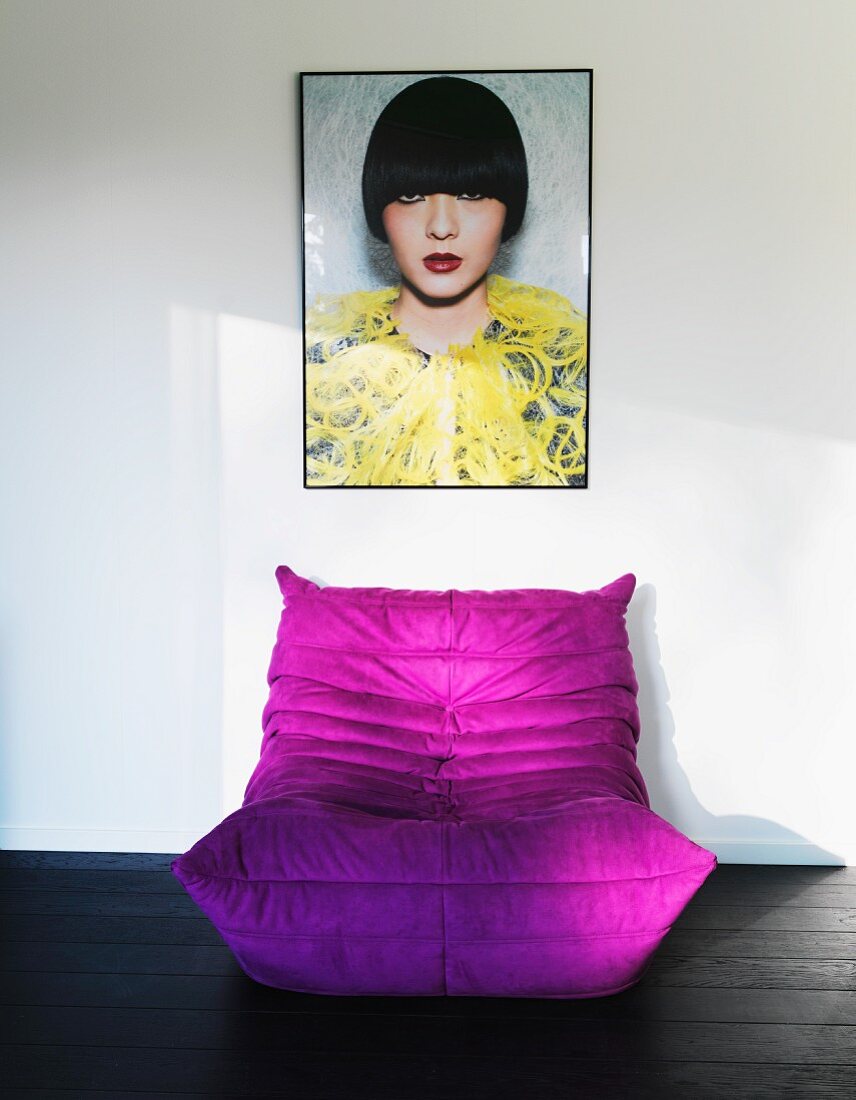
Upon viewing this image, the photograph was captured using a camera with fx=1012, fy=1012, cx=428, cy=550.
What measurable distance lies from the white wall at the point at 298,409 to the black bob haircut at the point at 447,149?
0.11 m

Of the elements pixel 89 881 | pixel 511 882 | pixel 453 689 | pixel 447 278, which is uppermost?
pixel 447 278

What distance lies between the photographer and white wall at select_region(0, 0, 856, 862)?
281cm

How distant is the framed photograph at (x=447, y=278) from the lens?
2.82 m

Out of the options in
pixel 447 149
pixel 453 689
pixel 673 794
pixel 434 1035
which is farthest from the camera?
pixel 673 794

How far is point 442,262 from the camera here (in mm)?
2869

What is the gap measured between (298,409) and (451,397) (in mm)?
444

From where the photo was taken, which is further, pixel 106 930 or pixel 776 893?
pixel 776 893

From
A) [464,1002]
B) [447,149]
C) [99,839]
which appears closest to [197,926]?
[99,839]

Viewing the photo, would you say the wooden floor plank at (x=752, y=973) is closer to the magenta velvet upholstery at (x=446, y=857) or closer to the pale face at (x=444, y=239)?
the magenta velvet upholstery at (x=446, y=857)

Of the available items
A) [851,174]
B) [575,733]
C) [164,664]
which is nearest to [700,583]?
[575,733]

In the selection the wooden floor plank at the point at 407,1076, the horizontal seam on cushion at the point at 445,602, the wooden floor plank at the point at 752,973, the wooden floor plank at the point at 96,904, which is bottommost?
the wooden floor plank at the point at 96,904

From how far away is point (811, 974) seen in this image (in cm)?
225

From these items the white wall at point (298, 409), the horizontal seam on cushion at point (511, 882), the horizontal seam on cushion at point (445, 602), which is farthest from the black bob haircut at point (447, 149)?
the horizontal seam on cushion at point (511, 882)

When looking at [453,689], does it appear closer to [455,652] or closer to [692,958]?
[455,652]
